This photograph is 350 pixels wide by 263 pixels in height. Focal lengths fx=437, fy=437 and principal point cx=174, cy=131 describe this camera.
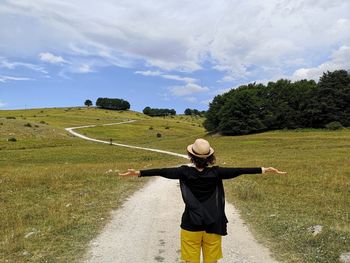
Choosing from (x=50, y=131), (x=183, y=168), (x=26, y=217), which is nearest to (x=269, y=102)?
(x=50, y=131)

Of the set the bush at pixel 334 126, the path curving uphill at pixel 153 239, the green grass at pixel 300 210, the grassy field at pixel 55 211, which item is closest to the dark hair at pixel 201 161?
the path curving uphill at pixel 153 239

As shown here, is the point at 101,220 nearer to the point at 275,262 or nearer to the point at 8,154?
the point at 275,262

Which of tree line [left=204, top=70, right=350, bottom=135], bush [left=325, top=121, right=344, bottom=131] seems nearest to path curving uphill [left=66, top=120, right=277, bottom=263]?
bush [left=325, top=121, right=344, bottom=131]

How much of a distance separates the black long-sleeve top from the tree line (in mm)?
84970

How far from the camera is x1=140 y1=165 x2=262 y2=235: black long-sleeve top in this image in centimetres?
698

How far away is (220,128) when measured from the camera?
9869cm

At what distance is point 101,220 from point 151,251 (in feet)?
13.6

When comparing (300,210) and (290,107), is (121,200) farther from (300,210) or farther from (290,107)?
(290,107)

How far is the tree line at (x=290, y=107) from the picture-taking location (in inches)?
3558

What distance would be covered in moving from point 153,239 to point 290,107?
8766cm

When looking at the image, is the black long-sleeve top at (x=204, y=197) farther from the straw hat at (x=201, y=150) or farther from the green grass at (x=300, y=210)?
the green grass at (x=300, y=210)

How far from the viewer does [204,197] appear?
23.3 feet

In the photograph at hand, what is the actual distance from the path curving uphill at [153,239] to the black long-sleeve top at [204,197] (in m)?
3.47

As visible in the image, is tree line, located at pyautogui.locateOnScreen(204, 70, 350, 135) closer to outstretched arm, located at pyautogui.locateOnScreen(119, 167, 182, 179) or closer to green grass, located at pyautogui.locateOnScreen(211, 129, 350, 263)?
green grass, located at pyautogui.locateOnScreen(211, 129, 350, 263)
